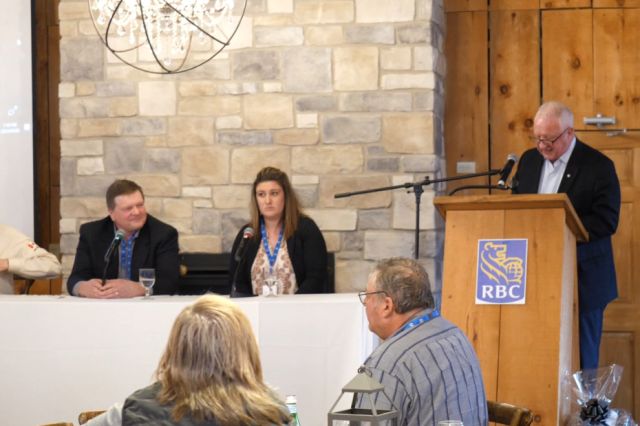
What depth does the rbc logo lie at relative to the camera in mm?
4047

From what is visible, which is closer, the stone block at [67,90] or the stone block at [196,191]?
the stone block at [196,191]

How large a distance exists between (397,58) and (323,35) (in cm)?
43

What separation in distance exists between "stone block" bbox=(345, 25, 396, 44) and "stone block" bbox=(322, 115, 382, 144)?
41cm

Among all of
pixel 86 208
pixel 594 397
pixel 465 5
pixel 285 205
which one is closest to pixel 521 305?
pixel 594 397

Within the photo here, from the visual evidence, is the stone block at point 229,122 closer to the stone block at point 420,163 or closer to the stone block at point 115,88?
the stone block at point 115,88

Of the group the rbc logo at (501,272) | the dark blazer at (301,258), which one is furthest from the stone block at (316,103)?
the rbc logo at (501,272)

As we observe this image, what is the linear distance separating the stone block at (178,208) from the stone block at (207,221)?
40 mm

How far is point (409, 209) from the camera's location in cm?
619

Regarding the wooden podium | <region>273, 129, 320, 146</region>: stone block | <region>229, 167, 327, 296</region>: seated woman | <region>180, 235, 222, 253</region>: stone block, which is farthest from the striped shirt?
Result: <region>180, 235, 222, 253</region>: stone block

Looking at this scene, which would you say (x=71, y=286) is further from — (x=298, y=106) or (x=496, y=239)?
(x=496, y=239)

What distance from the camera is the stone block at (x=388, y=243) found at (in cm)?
620

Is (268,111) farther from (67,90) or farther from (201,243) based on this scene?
(67,90)

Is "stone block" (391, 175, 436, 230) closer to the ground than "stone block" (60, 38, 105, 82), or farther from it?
closer to the ground

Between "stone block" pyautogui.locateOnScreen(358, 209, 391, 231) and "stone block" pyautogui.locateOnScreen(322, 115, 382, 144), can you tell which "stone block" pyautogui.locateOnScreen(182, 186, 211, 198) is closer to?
"stone block" pyautogui.locateOnScreen(322, 115, 382, 144)
